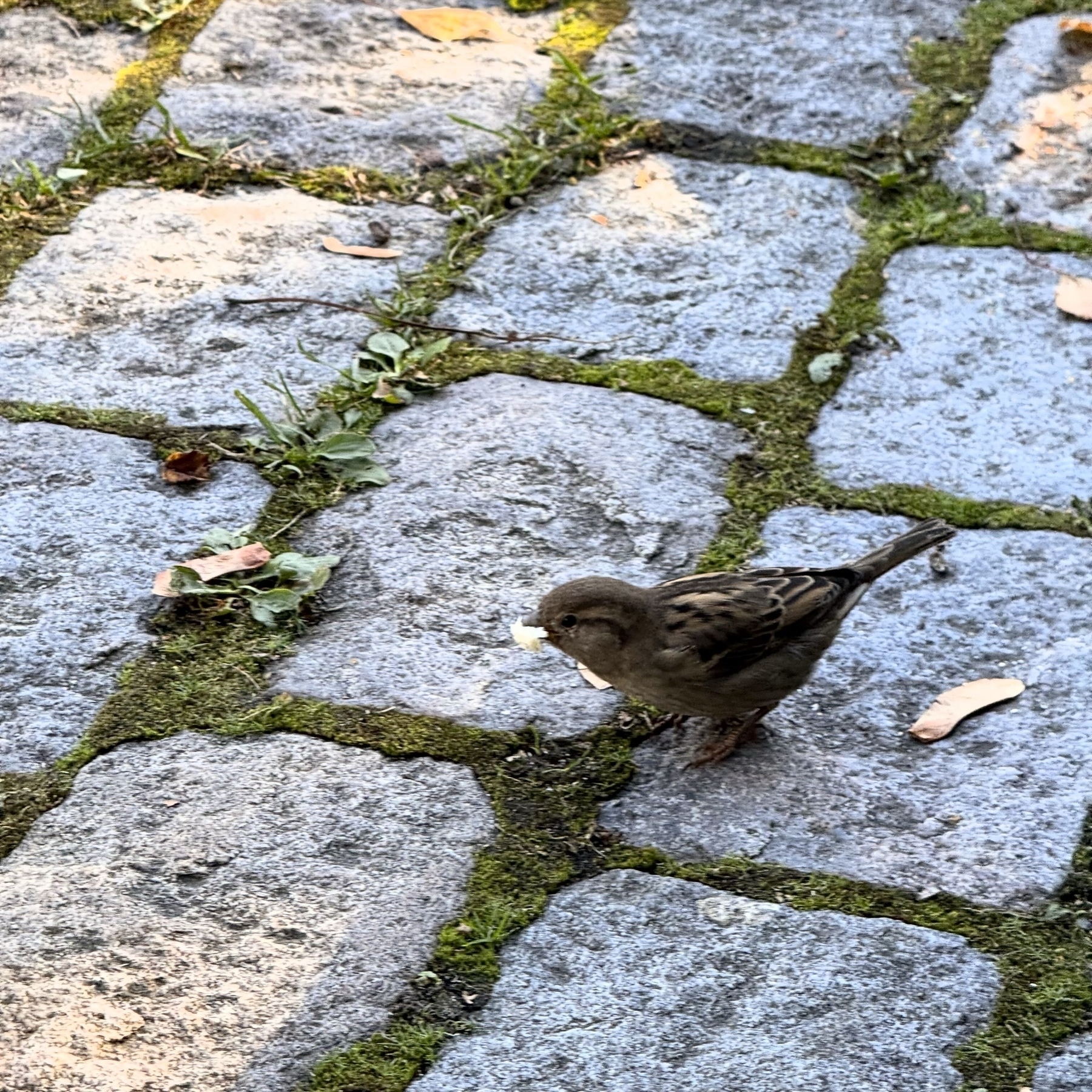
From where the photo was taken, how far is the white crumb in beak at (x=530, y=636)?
3.27m

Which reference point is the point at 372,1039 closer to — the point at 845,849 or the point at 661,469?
the point at 845,849

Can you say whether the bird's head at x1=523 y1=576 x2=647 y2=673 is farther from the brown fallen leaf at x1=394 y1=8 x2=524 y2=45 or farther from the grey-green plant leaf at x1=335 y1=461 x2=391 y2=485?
the brown fallen leaf at x1=394 y1=8 x2=524 y2=45

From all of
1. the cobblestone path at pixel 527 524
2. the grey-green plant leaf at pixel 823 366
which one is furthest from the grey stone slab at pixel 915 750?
the grey-green plant leaf at pixel 823 366

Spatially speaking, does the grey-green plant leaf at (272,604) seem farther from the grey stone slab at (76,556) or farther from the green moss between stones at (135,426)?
the green moss between stones at (135,426)

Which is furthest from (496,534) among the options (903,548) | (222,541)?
(903,548)

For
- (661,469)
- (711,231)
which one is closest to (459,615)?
(661,469)

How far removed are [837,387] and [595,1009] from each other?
202 cm

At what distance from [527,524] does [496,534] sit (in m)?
0.08

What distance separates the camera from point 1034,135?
5047 millimetres

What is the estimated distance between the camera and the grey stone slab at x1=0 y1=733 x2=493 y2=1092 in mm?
2453

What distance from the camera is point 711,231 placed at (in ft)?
15.2

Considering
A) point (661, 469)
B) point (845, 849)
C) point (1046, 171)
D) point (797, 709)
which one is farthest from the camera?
point (1046, 171)

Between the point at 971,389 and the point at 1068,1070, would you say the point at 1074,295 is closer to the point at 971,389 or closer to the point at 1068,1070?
the point at 971,389

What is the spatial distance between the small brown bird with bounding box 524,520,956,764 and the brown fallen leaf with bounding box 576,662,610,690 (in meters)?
0.08
